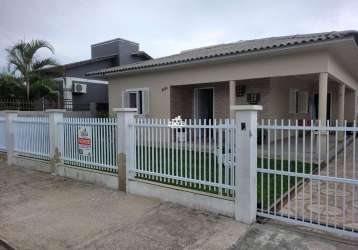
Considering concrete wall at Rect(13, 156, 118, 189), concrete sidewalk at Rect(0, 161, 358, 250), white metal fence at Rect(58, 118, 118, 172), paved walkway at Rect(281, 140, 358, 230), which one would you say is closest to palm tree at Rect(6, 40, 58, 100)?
concrete wall at Rect(13, 156, 118, 189)

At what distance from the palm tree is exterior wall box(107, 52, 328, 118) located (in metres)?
3.77

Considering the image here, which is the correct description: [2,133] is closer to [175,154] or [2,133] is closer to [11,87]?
[11,87]

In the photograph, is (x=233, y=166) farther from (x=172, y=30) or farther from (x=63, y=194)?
(x=172, y=30)

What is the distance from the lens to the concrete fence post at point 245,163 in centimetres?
424

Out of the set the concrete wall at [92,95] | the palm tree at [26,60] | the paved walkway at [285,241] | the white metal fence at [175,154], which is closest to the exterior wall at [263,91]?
the white metal fence at [175,154]

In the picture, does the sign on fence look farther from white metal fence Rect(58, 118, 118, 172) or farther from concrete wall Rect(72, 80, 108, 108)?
concrete wall Rect(72, 80, 108, 108)

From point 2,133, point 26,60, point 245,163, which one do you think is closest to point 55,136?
point 2,133

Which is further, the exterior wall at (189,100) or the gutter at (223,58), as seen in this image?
the exterior wall at (189,100)

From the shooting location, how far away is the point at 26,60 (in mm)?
13656

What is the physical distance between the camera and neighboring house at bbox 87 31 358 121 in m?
8.31

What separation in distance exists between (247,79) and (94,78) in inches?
441

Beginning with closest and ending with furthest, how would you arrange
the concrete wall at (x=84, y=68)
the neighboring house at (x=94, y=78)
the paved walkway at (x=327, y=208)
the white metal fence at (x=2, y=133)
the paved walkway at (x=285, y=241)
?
the paved walkway at (x=285, y=241) → the paved walkway at (x=327, y=208) → the white metal fence at (x=2, y=133) → the neighboring house at (x=94, y=78) → the concrete wall at (x=84, y=68)

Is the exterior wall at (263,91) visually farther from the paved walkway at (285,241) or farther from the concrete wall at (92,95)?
the concrete wall at (92,95)

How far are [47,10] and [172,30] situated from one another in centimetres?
980
